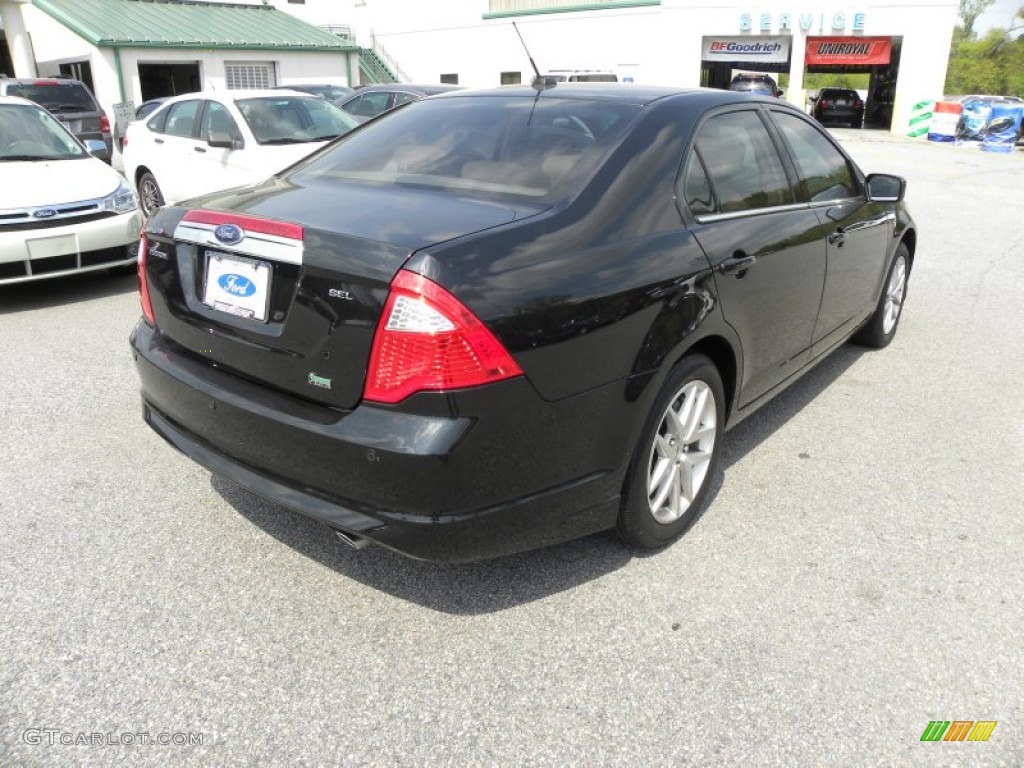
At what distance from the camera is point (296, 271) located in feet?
8.15

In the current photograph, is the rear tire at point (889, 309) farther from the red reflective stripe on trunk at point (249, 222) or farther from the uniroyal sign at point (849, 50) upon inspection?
the uniroyal sign at point (849, 50)

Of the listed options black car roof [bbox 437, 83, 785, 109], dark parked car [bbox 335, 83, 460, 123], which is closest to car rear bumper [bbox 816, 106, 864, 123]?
dark parked car [bbox 335, 83, 460, 123]

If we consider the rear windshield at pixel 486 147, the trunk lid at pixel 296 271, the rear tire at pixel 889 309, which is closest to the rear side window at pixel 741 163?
the rear windshield at pixel 486 147

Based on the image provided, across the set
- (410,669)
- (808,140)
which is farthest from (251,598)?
(808,140)

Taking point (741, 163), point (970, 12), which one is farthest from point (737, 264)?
point (970, 12)

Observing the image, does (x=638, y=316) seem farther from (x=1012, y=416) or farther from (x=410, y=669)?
(x=1012, y=416)

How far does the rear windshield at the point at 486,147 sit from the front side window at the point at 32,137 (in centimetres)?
496

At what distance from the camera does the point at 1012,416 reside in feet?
15.0

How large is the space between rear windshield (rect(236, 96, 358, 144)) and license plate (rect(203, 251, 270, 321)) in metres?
6.47

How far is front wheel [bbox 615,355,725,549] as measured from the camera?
2.88 meters

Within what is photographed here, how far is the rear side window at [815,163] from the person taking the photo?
13.1ft

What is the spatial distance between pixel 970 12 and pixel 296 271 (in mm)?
76198

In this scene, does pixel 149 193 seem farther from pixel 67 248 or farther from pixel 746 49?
pixel 746 49

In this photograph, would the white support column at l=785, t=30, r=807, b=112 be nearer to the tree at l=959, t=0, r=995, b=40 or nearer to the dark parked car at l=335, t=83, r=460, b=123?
the dark parked car at l=335, t=83, r=460, b=123
